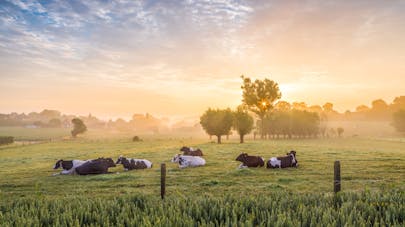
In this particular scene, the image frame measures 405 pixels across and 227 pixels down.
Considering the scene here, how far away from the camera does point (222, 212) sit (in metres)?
6.15

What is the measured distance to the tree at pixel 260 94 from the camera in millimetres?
70312

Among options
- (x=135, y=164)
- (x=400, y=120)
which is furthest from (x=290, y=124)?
(x=135, y=164)

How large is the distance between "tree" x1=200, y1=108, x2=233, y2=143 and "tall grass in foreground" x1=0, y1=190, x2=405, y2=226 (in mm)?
48515

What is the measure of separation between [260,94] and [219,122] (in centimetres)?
1946

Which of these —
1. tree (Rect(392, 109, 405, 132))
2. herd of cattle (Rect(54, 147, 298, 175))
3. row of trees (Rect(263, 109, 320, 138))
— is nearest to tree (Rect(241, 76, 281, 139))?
row of trees (Rect(263, 109, 320, 138))

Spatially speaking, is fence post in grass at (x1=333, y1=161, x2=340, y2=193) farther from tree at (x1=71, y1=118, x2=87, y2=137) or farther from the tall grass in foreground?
tree at (x1=71, y1=118, x2=87, y2=137)

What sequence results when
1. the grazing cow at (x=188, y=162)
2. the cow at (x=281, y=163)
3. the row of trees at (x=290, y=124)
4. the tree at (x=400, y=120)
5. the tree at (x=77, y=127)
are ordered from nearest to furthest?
the cow at (x=281, y=163)
the grazing cow at (x=188, y=162)
the row of trees at (x=290, y=124)
the tree at (x=77, y=127)
the tree at (x=400, y=120)

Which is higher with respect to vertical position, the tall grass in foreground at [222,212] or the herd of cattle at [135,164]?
the tall grass in foreground at [222,212]

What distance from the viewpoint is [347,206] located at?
Answer: 657 cm

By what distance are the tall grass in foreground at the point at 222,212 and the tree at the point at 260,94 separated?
63.7 meters

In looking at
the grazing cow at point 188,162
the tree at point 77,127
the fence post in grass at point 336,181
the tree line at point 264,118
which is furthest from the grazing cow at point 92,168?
the tree at point 77,127

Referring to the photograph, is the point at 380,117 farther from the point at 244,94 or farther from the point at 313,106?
the point at 244,94

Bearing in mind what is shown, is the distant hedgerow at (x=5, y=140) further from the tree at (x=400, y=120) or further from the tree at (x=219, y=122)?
the tree at (x=400, y=120)

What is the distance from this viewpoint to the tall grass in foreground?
5613 millimetres
